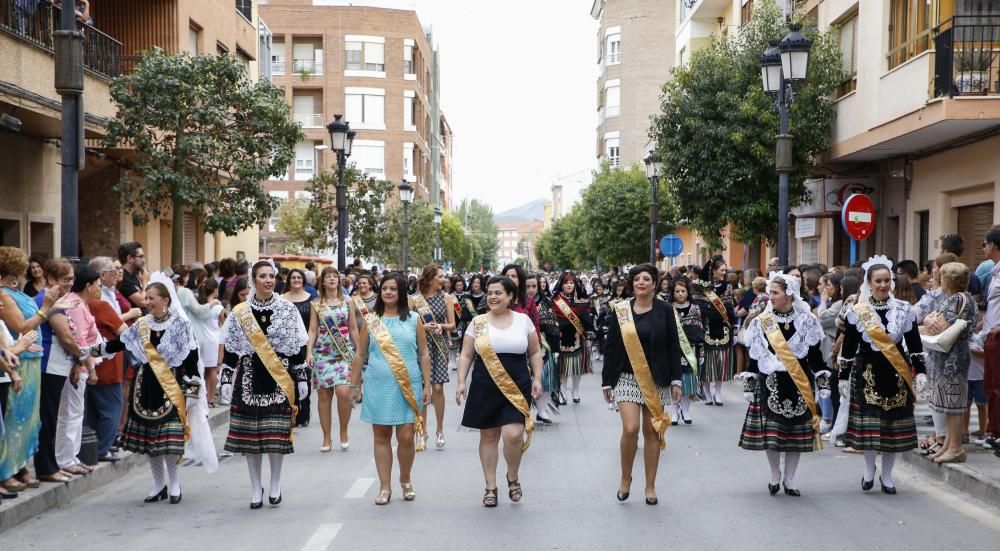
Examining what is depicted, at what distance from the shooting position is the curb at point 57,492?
7.51 m

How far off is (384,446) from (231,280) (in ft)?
25.1

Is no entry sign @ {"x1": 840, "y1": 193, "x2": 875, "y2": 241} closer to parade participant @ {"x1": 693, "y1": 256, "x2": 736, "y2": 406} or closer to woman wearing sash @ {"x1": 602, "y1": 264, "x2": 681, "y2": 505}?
parade participant @ {"x1": 693, "y1": 256, "x2": 736, "y2": 406}

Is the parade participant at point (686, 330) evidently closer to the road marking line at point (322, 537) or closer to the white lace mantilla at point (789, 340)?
the white lace mantilla at point (789, 340)

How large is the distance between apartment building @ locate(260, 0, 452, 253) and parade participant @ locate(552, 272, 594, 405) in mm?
47188

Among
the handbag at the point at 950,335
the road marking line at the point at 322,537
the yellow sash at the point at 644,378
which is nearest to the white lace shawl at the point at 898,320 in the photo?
the handbag at the point at 950,335

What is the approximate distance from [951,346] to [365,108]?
184ft

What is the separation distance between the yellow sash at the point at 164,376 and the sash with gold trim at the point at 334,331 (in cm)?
316

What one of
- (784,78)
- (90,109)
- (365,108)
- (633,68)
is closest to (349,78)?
(365,108)

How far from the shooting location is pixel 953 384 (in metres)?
9.64

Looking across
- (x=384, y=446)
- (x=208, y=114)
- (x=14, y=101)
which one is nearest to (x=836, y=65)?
(x=208, y=114)

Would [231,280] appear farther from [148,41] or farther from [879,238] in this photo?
[879,238]

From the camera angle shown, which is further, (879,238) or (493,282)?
(879,238)

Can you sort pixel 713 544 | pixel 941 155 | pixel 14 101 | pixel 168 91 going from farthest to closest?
1. pixel 941 155
2. pixel 168 91
3. pixel 14 101
4. pixel 713 544

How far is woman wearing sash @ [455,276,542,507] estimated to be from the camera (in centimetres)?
816
